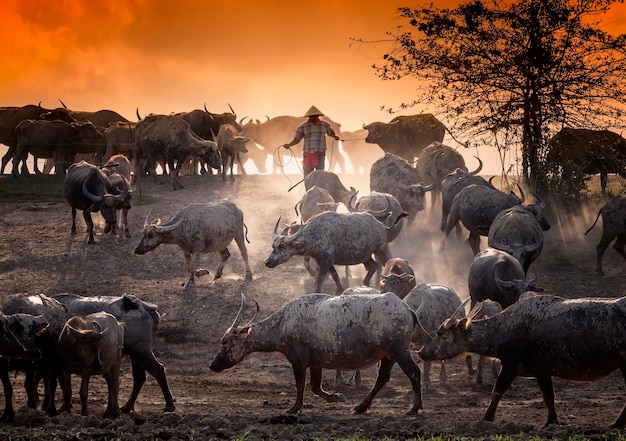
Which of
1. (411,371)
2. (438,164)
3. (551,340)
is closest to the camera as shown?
(551,340)

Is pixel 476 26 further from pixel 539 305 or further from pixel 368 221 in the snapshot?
pixel 539 305

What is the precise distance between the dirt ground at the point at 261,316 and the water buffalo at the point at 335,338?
378 millimetres

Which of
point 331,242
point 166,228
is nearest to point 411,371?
point 331,242

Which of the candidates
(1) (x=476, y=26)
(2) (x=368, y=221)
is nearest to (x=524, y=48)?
(1) (x=476, y=26)

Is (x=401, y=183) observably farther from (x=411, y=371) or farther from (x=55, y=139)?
(x=55, y=139)

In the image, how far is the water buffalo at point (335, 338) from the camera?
35.9 ft

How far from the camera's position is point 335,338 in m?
11.1

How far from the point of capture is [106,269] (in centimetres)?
1911

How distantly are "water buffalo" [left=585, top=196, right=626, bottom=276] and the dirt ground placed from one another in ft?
1.41

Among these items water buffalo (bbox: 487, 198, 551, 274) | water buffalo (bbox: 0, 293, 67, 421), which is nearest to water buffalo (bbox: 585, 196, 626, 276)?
water buffalo (bbox: 487, 198, 551, 274)

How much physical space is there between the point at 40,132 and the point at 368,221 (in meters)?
18.1

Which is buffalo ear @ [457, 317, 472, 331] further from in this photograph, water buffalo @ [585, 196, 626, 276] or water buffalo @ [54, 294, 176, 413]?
water buffalo @ [585, 196, 626, 276]

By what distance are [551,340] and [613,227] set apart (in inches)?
395

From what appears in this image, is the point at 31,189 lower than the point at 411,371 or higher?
higher
